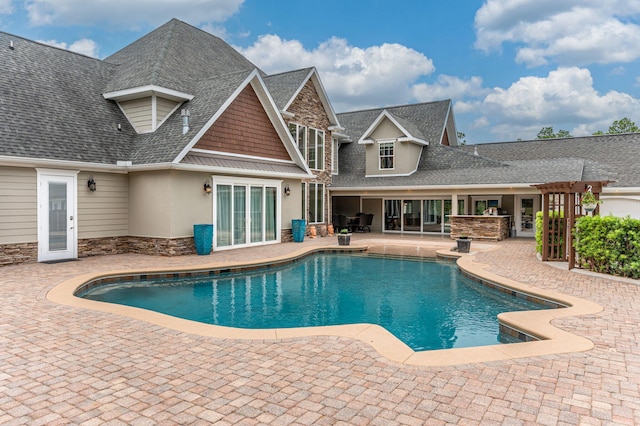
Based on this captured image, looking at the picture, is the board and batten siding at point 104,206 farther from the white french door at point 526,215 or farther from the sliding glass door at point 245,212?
the white french door at point 526,215

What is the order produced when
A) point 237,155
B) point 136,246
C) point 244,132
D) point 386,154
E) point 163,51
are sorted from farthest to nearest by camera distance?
point 386,154, point 163,51, point 244,132, point 237,155, point 136,246

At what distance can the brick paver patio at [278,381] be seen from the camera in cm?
334

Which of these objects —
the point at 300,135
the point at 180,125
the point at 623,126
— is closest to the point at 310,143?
the point at 300,135

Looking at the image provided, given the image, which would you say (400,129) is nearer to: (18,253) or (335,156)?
(335,156)

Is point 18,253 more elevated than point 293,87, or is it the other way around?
point 293,87

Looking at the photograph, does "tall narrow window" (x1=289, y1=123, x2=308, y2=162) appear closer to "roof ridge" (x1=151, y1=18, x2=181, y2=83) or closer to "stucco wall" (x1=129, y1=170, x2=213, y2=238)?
"roof ridge" (x1=151, y1=18, x2=181, y2=83)

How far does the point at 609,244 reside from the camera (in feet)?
30.4

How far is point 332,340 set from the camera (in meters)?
5.16

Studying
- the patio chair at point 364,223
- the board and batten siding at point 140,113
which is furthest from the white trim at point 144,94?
the patio chair at point 364,223

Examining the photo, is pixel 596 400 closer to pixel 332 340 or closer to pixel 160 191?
pixel 332 340

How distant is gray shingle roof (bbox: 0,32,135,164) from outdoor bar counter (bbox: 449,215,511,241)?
43.9 ft

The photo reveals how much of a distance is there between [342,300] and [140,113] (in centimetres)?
1010

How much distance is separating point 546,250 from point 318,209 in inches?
428

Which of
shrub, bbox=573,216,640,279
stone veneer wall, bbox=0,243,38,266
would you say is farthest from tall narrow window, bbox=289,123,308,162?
shrub, bbox=573,216,640,279
